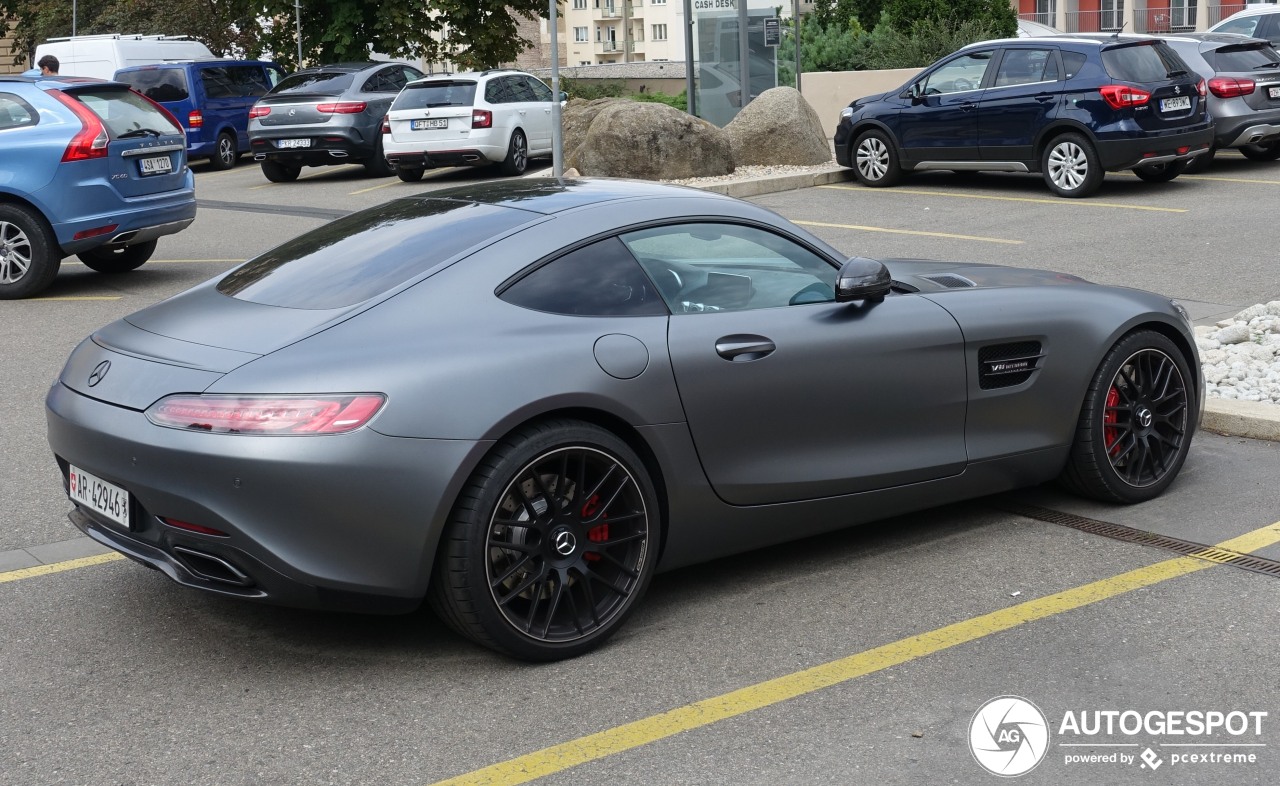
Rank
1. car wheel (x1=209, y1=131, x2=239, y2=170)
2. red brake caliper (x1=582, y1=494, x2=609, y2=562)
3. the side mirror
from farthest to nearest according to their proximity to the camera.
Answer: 1. car wheel (x1=209, y1=131, x2=239, y2=170)
2. the side mirror
3. red brake caliper (x1=582, y1=494, x2=609, y2=562)

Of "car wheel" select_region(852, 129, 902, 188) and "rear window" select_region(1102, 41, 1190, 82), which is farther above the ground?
"rear window" select_region(1102, 41, 1190, 82)

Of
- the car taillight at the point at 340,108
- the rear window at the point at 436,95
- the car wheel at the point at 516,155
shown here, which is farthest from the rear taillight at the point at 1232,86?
the car taillight at the point at 340,108

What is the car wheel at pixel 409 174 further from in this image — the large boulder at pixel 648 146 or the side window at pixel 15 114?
the side window at pixel 15 114

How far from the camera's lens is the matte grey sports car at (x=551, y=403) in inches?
158

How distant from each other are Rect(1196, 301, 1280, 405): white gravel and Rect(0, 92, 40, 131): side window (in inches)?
336

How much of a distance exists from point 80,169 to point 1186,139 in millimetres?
10962

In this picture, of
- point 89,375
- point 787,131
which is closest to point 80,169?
Answer: point 89,375

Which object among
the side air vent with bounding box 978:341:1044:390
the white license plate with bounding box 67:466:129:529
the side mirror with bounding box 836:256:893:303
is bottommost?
the white license plate with bounding box 67:466:129:529

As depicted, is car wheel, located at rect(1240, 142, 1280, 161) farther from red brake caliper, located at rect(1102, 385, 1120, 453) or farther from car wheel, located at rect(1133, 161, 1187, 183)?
red brake caliper, located at rect(1102, 385, 1120, 453)

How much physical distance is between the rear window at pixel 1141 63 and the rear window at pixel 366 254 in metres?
12.0

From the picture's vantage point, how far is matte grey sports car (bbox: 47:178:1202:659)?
4.00 meters

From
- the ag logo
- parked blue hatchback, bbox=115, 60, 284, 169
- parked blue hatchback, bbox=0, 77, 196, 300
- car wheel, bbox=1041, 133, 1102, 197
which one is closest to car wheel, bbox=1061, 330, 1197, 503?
the ag logo

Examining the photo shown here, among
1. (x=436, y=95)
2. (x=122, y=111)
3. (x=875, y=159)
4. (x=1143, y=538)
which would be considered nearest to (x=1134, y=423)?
(x=1143, y=538)

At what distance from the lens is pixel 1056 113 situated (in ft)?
51.4
